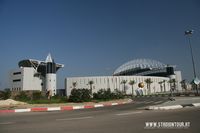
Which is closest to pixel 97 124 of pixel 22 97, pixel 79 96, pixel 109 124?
pixel 109 124

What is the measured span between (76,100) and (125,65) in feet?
530

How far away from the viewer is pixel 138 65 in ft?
620

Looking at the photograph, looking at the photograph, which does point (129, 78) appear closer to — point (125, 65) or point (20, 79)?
point (125, 65)

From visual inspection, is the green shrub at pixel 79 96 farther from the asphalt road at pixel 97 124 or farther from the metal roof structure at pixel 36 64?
the metal roof structure at pixel 36 64

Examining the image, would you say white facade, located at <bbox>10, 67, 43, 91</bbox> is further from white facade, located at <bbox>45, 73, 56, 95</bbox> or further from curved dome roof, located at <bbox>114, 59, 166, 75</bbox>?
curved dome roof, located at <bbox>114, 59, 166, 75</bbox>

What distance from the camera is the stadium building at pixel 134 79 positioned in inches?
5295

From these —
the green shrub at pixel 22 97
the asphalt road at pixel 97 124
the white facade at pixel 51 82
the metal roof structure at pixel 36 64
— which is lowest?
the green shrub at pixel 22 97

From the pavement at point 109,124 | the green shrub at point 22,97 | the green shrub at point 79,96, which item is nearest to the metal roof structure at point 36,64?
the green shrub at point 22,97

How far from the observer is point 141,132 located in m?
7.60

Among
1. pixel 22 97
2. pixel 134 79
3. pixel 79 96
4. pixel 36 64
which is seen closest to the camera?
pixel 79 96

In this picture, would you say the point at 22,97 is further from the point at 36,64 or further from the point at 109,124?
the point at 36,64

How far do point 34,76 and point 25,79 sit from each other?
6937 millimetres

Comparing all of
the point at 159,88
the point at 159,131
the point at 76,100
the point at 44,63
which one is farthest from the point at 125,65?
the point at 159,131

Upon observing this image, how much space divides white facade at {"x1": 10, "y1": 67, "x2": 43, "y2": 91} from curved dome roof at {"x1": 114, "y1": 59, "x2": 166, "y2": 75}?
87228 mm
